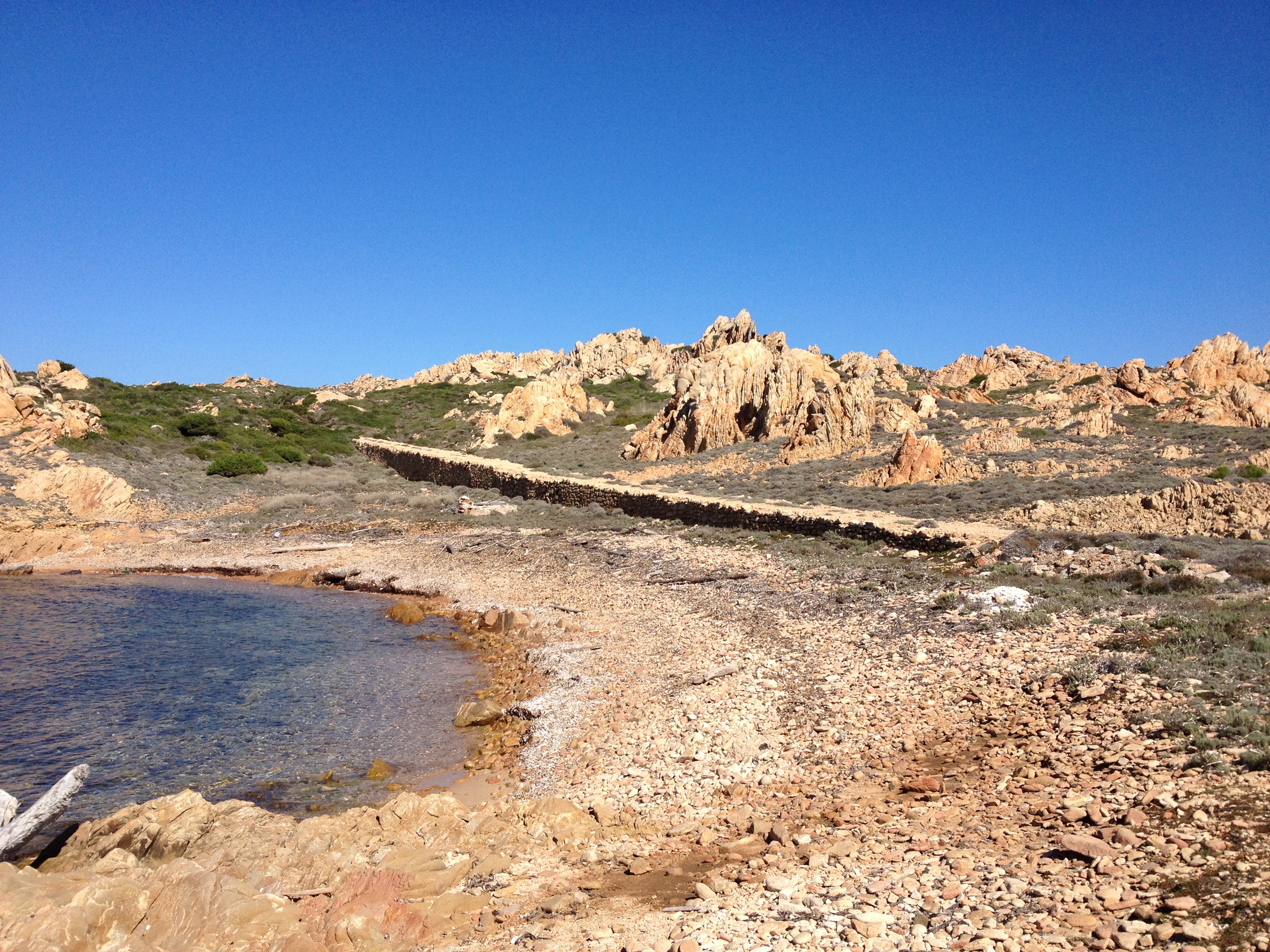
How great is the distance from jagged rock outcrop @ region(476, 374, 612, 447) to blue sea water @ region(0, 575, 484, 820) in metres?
35.3

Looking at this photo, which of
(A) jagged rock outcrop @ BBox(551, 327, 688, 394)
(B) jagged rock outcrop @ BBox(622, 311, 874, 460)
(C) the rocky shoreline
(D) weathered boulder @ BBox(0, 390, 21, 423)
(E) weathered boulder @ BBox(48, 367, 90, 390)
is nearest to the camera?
(C) the rocky shoreline

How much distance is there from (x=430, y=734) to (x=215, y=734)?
3.41 m

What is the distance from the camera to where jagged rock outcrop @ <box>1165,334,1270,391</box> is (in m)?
45.6

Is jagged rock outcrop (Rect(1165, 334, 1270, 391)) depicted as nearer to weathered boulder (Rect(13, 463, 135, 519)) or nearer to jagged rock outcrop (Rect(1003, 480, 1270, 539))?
jagged rock outcrop (Rect(1003, 480, 1270, 539))

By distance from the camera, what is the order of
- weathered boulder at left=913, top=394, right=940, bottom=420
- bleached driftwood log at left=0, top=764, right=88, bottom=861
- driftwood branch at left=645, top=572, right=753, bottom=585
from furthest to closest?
weathered boulder at left=913, top=394, right=940, bottom=420, driftwood branch at left=645, top=572, right=753, bottom=585, bleached driftwood log at left=0, top=764, right=88, bottom=861

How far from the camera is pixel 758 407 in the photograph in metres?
41.5

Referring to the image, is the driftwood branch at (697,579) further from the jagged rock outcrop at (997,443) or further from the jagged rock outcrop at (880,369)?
the jagged rock outcrop at (880,369)

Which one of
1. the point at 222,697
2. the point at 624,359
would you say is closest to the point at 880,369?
the point at 624,359

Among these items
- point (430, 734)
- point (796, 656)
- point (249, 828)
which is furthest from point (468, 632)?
point (249, 828)

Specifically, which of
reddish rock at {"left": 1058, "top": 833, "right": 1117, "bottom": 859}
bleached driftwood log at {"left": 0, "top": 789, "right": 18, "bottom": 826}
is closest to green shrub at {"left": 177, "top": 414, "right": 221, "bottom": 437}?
bleached driftwood log at {"left": 0, "top": 789, "right": 18, "bottom": 826}

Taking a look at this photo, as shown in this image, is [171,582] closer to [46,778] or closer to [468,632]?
[468,632]

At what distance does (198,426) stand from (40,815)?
43.9 m

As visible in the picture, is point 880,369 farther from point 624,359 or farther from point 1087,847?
point 1087,847

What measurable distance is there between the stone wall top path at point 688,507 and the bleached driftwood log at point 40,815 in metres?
16.7
